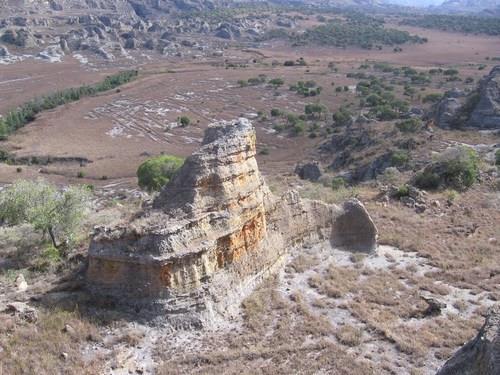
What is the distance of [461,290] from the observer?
721 inches

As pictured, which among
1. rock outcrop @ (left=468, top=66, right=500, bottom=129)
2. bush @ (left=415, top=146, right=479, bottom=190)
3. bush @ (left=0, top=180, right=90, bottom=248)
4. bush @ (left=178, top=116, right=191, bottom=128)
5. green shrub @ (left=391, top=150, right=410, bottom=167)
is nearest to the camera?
bush @ (left=0, top=180, right=90, bottom=248)

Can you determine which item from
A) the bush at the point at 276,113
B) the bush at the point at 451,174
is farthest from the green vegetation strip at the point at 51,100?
the bush at the point at 451,174

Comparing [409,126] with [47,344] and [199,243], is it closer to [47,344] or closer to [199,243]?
[199,243]

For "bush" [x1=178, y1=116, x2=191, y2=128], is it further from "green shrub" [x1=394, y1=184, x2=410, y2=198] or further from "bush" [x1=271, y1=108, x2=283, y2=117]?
"green shrub" [x1=394, y1=184, x2=410, y2=198]

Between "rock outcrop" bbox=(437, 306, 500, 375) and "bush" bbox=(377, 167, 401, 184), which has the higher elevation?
"rock outcrop" bbox=(437, 306, 500, 375)

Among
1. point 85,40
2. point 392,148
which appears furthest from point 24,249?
point 85,40

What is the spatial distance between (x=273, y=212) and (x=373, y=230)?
15.8 ft

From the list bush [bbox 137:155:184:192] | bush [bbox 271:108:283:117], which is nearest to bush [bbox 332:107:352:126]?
bush [bbox 271:108:283:117]

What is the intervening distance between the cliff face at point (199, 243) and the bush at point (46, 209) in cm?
440

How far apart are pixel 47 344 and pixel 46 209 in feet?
23.1

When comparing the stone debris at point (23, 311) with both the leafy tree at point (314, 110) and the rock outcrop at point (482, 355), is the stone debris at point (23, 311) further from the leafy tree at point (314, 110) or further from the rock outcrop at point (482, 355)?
the leafy tree at point (314, 110)

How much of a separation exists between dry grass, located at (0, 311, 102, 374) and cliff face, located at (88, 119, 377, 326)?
Result: 4.70 ft

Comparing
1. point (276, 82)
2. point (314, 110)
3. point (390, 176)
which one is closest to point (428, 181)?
point (390, 176)

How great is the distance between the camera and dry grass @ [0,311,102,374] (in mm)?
12146
